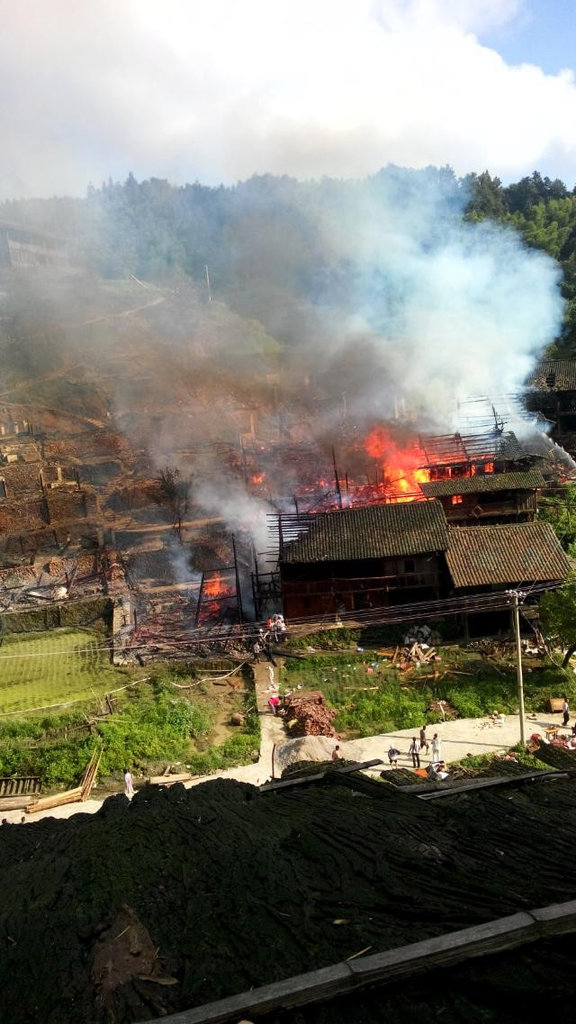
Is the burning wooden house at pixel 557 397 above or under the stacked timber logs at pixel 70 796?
above

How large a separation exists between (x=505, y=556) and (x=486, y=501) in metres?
7.83

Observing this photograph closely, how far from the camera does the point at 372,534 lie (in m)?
27.4

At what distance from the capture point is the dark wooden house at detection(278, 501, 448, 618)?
26531 mm

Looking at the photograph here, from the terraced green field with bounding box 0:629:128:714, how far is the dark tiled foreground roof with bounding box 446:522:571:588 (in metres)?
14.7

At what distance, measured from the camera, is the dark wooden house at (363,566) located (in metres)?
26.5

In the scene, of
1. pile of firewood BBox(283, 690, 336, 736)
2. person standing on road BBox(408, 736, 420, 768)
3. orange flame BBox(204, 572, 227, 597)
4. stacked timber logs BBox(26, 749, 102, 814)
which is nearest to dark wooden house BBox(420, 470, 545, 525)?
orange flame BBox(204, 572, 227, 597)

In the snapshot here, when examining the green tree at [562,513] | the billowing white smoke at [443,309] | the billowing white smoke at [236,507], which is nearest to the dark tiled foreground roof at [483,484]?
the green tree at [562,513]

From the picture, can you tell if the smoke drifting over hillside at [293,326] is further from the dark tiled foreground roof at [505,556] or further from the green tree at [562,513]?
the dark tiled foreground roof at [505,556]

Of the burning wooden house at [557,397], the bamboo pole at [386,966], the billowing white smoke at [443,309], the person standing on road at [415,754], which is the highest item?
the billowing white smoke at [443,309]

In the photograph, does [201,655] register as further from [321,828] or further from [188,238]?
[188,238]

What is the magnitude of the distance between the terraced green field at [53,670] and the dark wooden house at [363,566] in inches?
333

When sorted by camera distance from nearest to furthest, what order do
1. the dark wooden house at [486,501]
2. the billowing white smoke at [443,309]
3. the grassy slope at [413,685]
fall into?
1. the grassy slope at [413,685]
2. the dark wooden house at [486,501]
3. the billowing white smoke at [443,309]

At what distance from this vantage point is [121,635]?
27562 mm

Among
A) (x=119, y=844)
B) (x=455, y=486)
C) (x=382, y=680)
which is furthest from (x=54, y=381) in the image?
(x=119, y=844)
